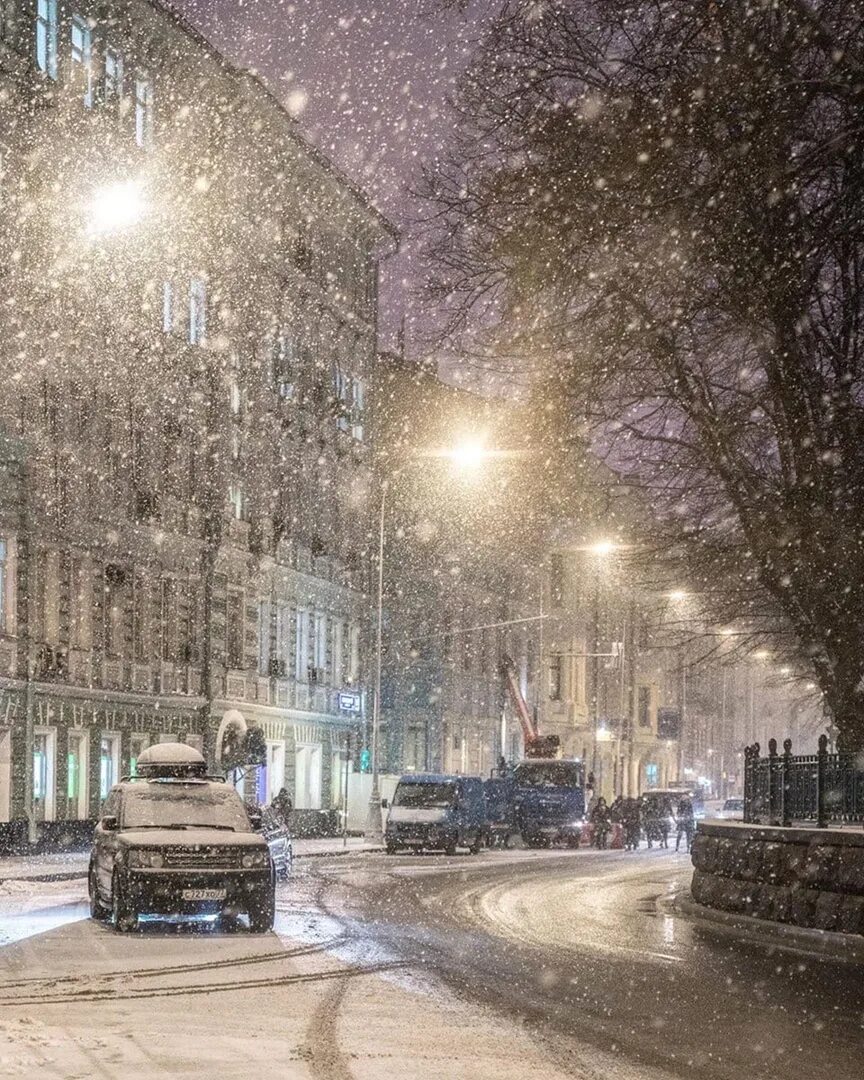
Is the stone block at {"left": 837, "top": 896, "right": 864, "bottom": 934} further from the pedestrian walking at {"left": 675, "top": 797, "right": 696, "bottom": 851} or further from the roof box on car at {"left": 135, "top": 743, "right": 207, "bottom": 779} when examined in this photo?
the pedestrian walking at {"left": 675, "top": 797, "right": 696, "bottom": 851}

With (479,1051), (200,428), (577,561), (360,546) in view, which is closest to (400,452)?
(360,546)

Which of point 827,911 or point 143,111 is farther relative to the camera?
point 143,111

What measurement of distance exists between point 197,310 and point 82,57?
928 cm

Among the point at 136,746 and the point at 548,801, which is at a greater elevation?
the point at 136,746

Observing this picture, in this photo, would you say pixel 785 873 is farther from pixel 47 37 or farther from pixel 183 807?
pixel 47 37

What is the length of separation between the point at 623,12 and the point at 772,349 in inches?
323

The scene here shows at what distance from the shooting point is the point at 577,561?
9306cm

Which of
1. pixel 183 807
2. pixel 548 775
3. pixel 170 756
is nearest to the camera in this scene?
pixel 183 807

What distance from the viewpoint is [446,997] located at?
1547 centimetres

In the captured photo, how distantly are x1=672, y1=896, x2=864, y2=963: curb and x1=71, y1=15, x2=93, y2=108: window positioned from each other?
27.3 m

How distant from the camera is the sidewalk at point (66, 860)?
3484 cm

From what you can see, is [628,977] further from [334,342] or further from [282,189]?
[334,342]

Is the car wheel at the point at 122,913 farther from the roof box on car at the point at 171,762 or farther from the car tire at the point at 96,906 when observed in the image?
the roof box on car at the point at 171,762

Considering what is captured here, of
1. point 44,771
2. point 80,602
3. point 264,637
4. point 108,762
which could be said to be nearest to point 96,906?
point 44,771
